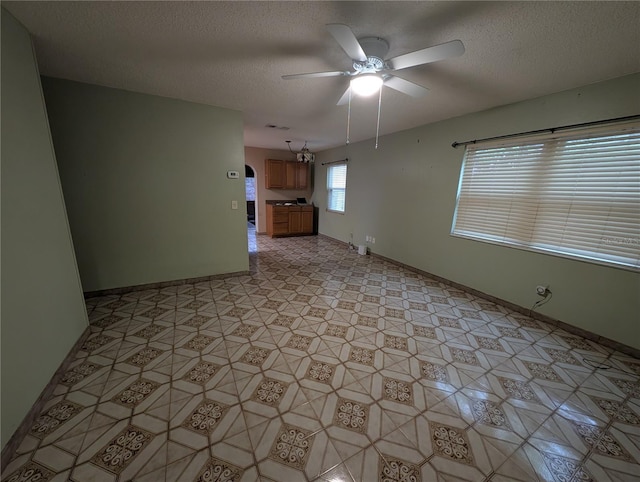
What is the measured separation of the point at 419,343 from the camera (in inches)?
84.1

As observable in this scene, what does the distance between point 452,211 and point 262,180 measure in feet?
15.7

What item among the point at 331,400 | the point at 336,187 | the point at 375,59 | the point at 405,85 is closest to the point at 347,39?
the point at 375,59

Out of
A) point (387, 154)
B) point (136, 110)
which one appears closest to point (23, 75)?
point (136, 110)

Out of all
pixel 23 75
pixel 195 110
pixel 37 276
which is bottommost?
pixel 37 276

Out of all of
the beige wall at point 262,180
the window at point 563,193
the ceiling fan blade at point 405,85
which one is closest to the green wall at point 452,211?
the window at point 563,193

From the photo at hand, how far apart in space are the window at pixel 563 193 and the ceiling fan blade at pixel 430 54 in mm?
1902

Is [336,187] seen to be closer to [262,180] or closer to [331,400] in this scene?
[262,180]

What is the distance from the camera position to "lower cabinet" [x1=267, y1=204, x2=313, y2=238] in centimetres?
620

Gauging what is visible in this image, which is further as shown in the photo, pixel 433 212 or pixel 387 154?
pixel 387 154

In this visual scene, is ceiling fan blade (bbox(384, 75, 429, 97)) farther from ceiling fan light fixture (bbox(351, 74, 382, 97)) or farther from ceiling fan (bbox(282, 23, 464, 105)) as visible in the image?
ceiling fan light fixture (bbox(351, 74, 382, 97))

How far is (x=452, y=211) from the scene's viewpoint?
11.0 feet

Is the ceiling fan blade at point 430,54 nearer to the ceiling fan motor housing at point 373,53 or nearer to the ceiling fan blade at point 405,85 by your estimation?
the ceiling fan motor housing at point 373,53

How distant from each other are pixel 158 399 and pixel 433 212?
3780mm

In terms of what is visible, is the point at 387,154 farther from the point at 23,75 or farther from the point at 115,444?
the point at 115,444
